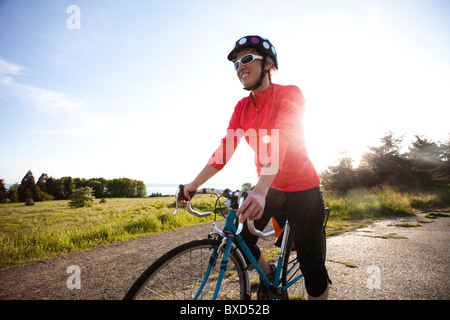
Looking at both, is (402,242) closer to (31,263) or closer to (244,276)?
(244,276)

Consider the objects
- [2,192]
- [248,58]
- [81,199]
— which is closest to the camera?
[248,58]

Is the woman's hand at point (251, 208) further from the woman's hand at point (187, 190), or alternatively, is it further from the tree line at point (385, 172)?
the tree line at point (385, 172)

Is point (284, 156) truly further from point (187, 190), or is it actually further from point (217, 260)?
point (217, 260)

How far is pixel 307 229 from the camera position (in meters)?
1.81

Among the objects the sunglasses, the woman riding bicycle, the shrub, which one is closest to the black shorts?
the woman riding bicycle

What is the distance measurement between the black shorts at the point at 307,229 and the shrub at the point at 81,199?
136 ft

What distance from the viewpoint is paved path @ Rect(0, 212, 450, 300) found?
2953 mm

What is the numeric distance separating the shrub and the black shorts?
1634 inches

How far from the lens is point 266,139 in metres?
1.88

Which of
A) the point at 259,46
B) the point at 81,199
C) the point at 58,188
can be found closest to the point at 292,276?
the point at 259,46

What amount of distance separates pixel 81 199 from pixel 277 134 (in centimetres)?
4210

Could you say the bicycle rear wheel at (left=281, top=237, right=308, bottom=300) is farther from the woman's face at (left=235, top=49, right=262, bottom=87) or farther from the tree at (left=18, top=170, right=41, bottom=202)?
the tree at (left=18, top=170, right=41, bottom=202)
